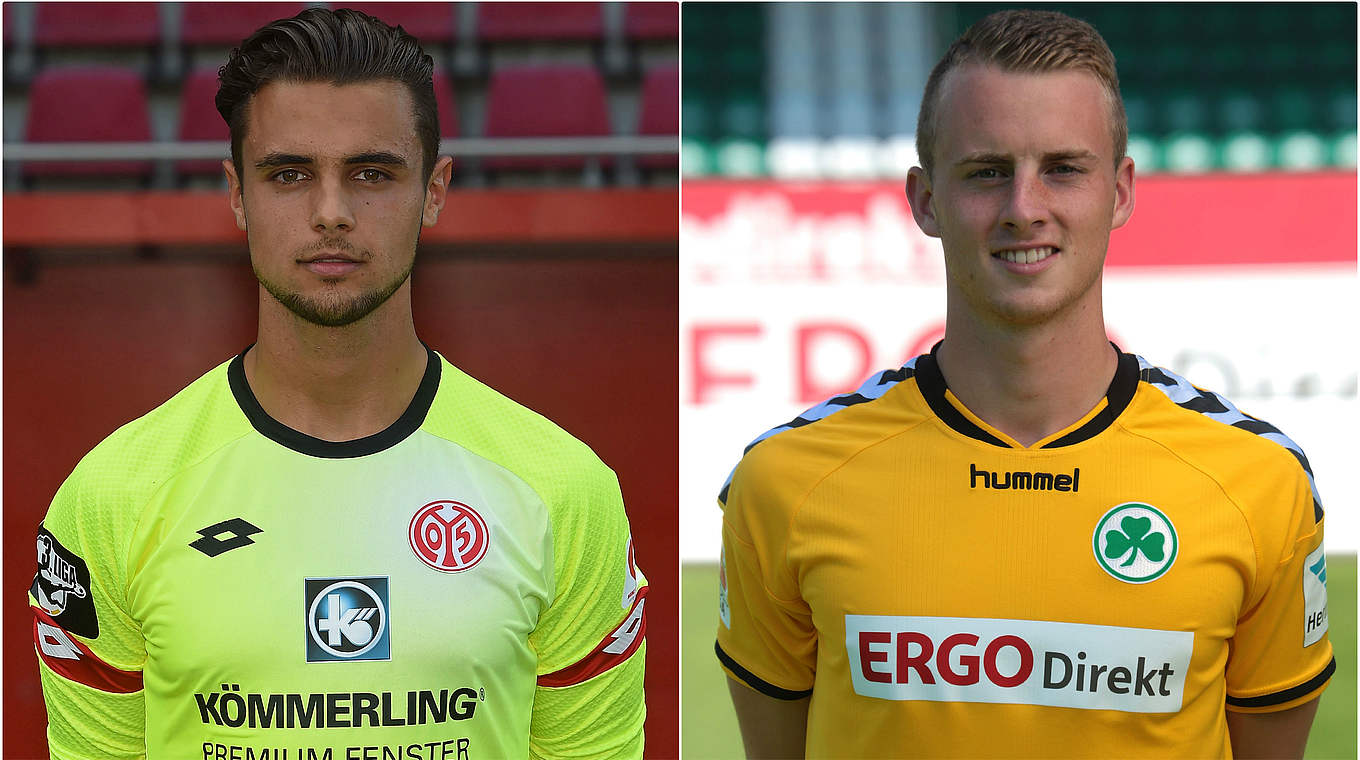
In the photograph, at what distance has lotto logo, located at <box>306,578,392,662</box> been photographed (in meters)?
1.91

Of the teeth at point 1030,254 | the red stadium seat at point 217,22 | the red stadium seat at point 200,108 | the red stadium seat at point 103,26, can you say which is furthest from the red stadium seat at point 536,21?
the teeth at point 1030,254

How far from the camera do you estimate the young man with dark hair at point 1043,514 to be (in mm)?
1887

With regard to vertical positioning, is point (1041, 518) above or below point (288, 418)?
below

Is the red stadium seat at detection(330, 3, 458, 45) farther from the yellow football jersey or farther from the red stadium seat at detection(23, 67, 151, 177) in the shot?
the yellow football jersey

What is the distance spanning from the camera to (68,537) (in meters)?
1.98

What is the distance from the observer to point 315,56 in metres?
1.98

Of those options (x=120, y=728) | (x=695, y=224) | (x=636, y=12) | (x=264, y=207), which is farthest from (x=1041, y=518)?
(x=695, y=224)

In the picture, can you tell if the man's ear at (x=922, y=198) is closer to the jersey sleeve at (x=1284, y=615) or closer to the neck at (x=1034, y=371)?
the neck at (x=1034, y=371)

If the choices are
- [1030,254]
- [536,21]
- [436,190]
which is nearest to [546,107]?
[536,21]

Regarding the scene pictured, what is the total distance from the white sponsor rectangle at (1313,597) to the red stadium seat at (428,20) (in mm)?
3649

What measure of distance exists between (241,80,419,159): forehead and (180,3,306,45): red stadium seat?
2899 millimetres

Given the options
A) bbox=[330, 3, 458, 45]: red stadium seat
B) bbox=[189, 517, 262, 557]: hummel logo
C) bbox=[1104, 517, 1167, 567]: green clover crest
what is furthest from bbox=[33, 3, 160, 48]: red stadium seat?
bbox=[1104, 517, 1167, 567]: green clover crest

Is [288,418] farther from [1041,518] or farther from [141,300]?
[141,300]

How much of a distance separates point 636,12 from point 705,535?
308 centimetres
